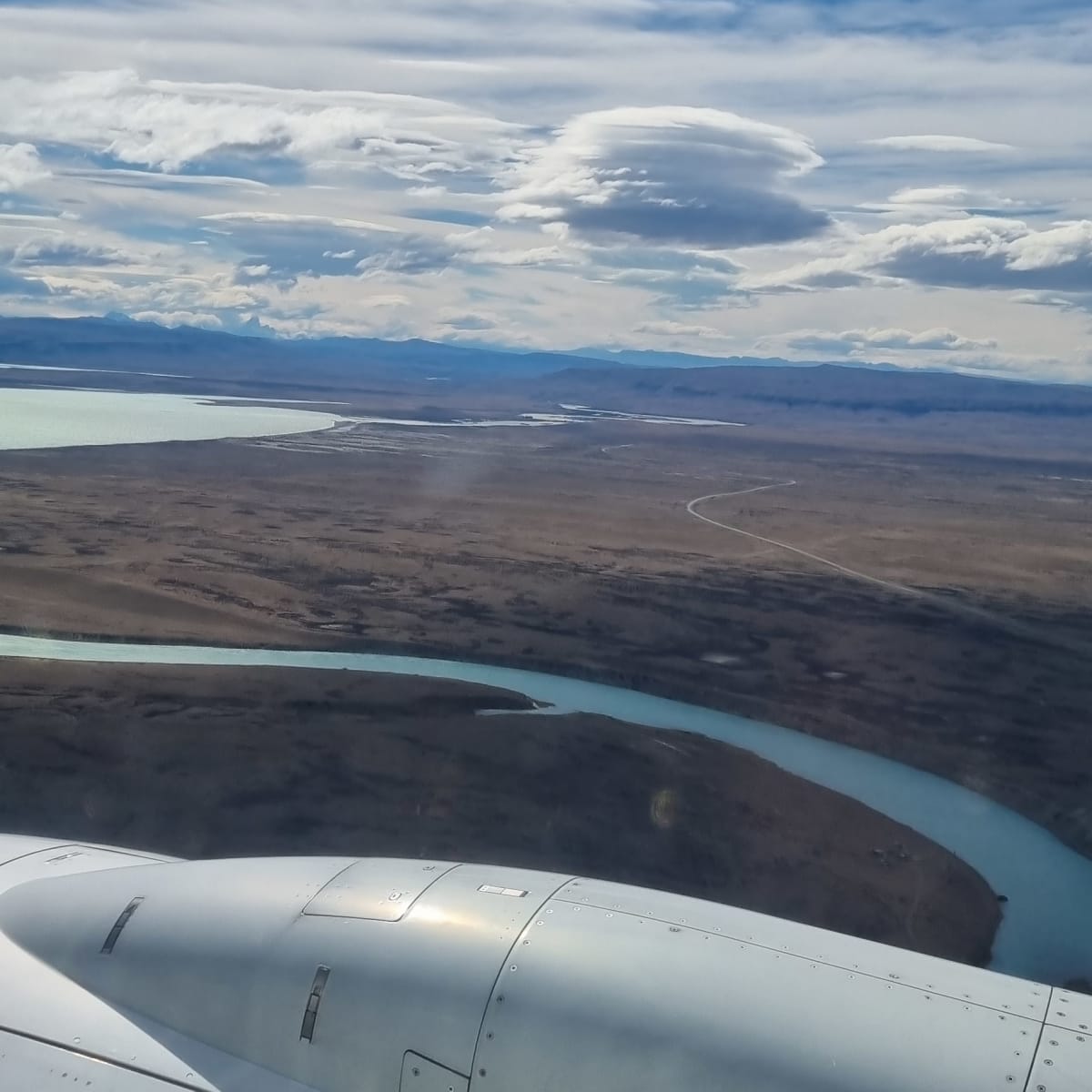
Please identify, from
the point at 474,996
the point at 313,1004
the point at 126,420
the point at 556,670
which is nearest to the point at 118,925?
the point at 313,1004

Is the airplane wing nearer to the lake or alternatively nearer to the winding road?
the winding road

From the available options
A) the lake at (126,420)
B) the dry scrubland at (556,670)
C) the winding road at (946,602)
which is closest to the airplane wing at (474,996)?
the dry scrubland at (556,670)

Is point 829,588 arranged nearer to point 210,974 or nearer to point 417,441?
point 210,974

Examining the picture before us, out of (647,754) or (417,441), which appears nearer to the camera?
(647,754)

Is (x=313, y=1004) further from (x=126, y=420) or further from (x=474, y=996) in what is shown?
(x=126, y=420)

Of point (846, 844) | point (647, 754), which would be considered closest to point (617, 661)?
point (647, 754)

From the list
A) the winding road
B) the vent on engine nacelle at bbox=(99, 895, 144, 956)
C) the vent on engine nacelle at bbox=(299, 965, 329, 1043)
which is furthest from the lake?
the vent on engine nacelle at bbox=(299, 965, 329, 1043)
